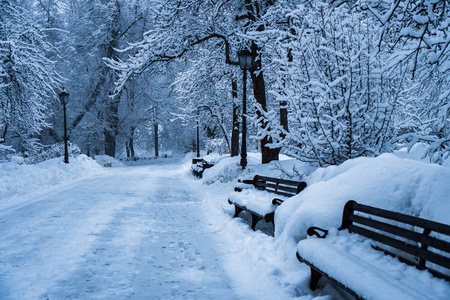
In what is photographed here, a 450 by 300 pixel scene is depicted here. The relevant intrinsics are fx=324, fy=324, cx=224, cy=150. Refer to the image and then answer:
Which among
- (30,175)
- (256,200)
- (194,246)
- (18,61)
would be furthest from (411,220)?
(30,175)

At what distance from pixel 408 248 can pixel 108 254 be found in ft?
12.7

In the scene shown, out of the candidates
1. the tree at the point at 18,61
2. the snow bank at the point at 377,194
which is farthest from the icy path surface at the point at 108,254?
the tree at the point at 18,61

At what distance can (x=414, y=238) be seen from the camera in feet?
9.53

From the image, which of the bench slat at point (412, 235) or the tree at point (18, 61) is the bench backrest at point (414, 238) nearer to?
the bench slat at point (412, 235)

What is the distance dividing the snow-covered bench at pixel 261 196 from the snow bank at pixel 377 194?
52 cm

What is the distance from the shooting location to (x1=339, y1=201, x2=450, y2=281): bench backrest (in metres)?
2.66

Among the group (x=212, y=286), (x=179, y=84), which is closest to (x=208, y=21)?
(x=179, y=84)

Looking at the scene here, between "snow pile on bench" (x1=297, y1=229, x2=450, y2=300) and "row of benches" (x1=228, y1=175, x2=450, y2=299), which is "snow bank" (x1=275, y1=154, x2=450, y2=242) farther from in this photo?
"snow pile on bench" (x1=297, y1=229, x2=450, y2=300)

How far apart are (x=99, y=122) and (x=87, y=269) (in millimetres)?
28693

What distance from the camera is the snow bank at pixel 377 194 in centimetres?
356

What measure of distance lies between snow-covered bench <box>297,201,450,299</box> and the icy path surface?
115cm

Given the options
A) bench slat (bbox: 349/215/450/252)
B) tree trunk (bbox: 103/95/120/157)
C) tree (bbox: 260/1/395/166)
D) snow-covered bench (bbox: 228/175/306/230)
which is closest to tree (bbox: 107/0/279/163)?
snow-covered bench (bbox: 228/175/306/230)

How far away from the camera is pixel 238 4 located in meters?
11.6

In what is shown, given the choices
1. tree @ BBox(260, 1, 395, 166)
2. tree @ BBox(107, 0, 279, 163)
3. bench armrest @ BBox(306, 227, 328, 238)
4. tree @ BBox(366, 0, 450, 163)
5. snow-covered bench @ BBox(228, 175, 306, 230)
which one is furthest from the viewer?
tree @ BBox(107, 0, 279, 163)
